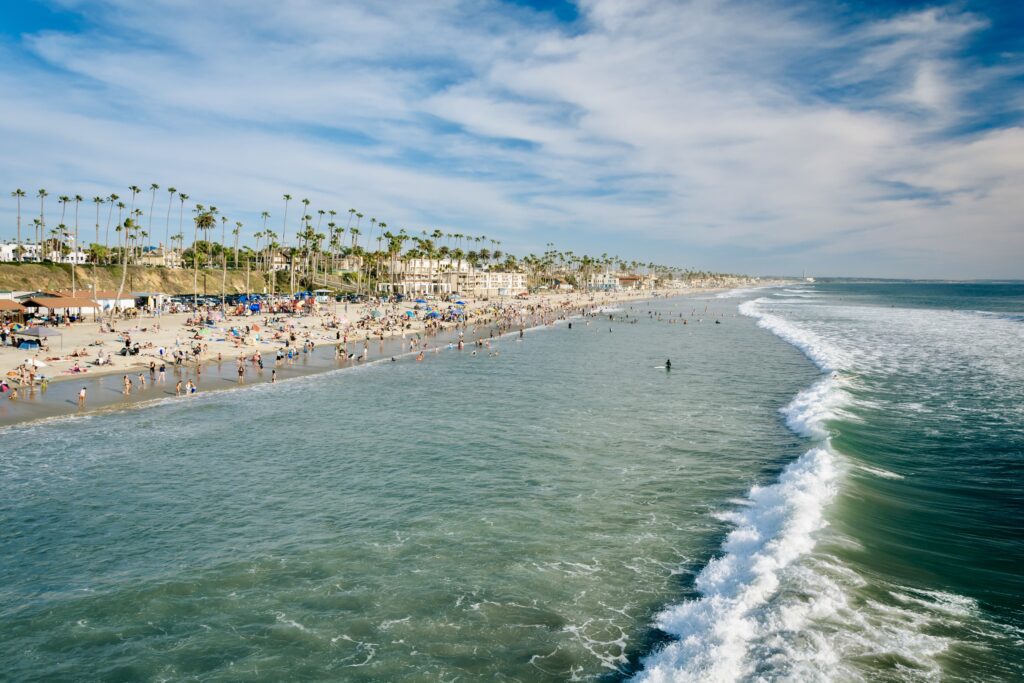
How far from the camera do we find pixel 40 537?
15359 millimetres

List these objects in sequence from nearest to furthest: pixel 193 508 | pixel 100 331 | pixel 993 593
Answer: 1. pixel 993 593
2. pixel 193 508
3. pixel 100 331

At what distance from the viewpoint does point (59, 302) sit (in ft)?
183

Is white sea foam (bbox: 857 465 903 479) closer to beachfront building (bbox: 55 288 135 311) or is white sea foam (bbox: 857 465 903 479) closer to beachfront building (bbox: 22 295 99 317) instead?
beachfront building (bbox: 22 295 99 317)

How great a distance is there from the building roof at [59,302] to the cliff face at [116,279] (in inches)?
1098

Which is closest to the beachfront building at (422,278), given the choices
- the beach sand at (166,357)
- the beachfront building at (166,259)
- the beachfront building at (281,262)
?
the beachfront building at (281,262)

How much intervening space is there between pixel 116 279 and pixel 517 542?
101m

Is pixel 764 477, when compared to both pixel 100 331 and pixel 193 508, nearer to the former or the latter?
pixel 193 508

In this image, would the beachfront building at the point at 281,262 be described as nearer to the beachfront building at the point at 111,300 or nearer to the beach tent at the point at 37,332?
the beachfront building at the point at 111,300

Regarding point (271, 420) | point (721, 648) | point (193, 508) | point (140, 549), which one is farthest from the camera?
point (271, 420)

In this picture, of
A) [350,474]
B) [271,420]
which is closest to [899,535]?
[350,474]

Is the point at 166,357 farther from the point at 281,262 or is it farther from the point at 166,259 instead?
the point at 281,262

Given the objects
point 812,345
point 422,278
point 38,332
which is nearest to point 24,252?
point 422,278

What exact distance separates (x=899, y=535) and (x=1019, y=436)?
14.3 m

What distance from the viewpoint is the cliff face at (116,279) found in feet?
262
